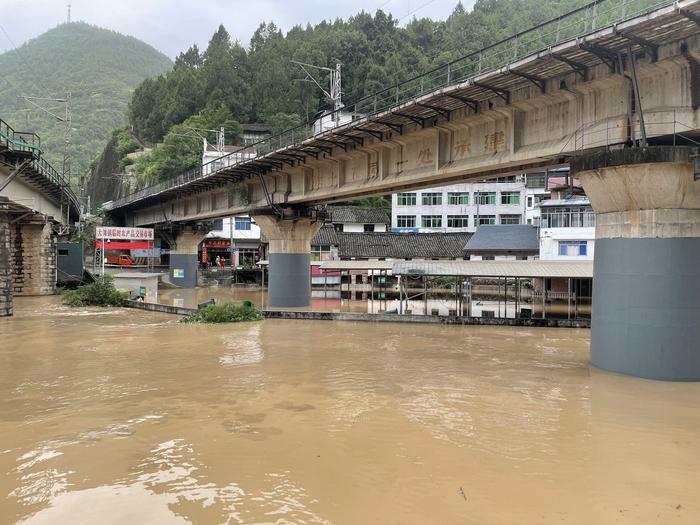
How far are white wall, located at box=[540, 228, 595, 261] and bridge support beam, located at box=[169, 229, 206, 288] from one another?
37.1m

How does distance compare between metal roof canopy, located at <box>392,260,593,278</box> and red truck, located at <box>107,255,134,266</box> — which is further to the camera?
red truck, located at <box>107,255,134,266</box>

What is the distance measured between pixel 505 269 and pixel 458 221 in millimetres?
38012

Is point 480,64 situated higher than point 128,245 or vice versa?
point 480,64

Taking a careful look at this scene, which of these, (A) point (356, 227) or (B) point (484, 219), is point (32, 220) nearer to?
(A) point (356, 227)

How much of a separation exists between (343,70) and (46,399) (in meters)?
81.3

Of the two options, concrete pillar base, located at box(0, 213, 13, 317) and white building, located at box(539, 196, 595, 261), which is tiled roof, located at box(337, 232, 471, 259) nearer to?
white building, located at box(539, 196, 595, 261)

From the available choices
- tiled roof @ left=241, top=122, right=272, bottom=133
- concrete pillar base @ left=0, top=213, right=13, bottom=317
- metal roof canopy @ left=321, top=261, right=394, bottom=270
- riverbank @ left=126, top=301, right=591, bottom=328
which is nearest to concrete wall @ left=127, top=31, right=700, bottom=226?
metal roof canopy @ left=321, top=261, right=394, bottom=270

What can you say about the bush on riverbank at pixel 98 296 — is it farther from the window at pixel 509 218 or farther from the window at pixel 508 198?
the window at pixel 508 198

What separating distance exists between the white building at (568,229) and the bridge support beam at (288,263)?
19.5 m

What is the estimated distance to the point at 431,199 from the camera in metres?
68.6

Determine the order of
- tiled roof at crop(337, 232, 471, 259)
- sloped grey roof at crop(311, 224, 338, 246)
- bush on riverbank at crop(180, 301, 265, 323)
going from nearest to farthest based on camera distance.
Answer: bush on riverbank at crop(180, 301, 265, 323)
tiled roof at crop(337, 232, 471, 259)
sloped grey roof at crop(311, 224, 338, 246)

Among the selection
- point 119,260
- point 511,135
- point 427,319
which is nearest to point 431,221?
point 427,319

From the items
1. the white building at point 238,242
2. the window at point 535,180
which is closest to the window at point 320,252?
the white building at point 238,242

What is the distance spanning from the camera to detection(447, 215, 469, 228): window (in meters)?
67.7
